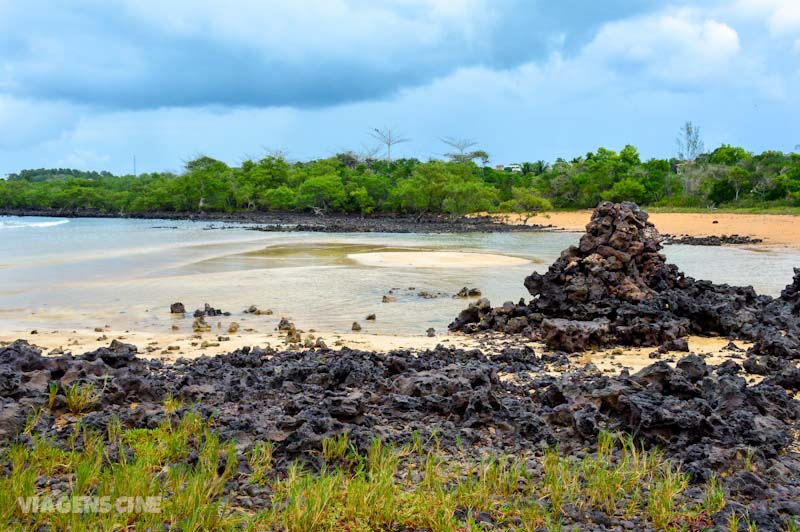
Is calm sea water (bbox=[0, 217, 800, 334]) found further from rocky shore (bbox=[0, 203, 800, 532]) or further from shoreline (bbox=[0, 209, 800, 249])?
shoreline (bbox=[0, 209, 800, 249])

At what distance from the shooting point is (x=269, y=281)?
19.1m

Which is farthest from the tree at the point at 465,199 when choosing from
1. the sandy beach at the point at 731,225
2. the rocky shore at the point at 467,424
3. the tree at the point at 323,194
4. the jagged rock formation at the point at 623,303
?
the rocky shore at the point at 467,424

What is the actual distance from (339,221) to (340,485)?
57.9 meters

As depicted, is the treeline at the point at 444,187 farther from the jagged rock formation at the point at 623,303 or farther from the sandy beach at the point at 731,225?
the jagged rock formation at the point at 623,303

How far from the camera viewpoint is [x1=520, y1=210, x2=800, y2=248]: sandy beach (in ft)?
119

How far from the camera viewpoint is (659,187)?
63.3m

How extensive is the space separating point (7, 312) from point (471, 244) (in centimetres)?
2534

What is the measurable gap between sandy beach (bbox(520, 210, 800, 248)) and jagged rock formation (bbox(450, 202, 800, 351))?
24.6 meters

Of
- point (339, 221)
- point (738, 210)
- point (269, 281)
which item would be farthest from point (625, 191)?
point (269, 281)

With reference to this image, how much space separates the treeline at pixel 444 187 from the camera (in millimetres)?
57281

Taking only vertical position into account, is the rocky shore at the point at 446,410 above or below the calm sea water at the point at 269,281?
above

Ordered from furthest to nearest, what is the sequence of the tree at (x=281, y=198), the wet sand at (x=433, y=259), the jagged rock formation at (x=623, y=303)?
the tree at (x=281, y=198) → the wet sand at (x=433, y=259) → the jagged rock formation at (x=623, y=303)

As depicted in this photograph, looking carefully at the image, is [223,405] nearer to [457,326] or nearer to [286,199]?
[457,326]

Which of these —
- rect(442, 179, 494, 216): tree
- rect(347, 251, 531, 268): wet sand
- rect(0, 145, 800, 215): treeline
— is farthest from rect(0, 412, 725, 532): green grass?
rect(442, 179, 494, 216): tree
